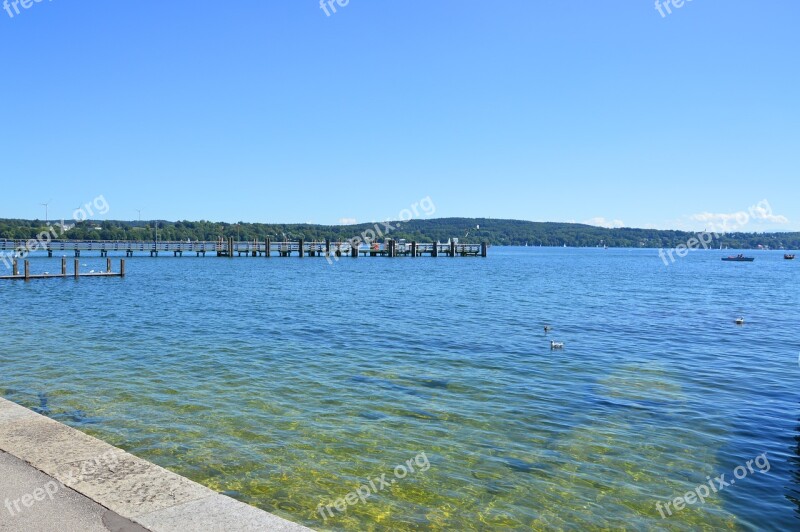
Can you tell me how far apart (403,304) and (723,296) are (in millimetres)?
26566

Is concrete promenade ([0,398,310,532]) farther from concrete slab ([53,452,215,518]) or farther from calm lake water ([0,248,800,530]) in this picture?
calm lake water ([0,248,800,530])

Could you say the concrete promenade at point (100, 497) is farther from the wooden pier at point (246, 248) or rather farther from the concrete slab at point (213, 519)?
the wooden pier at point (246, 248)

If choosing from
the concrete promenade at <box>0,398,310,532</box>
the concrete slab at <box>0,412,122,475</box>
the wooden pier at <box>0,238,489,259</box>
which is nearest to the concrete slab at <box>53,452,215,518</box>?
the concrete promenade at <box>0,398,310,532</box>

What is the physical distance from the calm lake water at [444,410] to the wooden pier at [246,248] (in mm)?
90225

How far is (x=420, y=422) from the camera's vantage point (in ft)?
37.4

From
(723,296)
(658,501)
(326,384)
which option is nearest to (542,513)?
(658,501)

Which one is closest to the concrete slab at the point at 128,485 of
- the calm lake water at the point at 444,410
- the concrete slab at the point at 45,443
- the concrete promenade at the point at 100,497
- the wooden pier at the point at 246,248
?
the concrete promenade at the point at 100,497

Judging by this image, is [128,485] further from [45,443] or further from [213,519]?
[45,443]

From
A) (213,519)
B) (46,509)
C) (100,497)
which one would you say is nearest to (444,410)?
(213,519)

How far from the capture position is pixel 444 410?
12.2 metres

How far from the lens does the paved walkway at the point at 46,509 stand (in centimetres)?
500

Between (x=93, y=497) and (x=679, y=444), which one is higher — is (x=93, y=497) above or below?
above

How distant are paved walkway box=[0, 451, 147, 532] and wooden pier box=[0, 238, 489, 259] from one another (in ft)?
333

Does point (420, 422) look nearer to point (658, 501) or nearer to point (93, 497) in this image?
point (658, 501)
